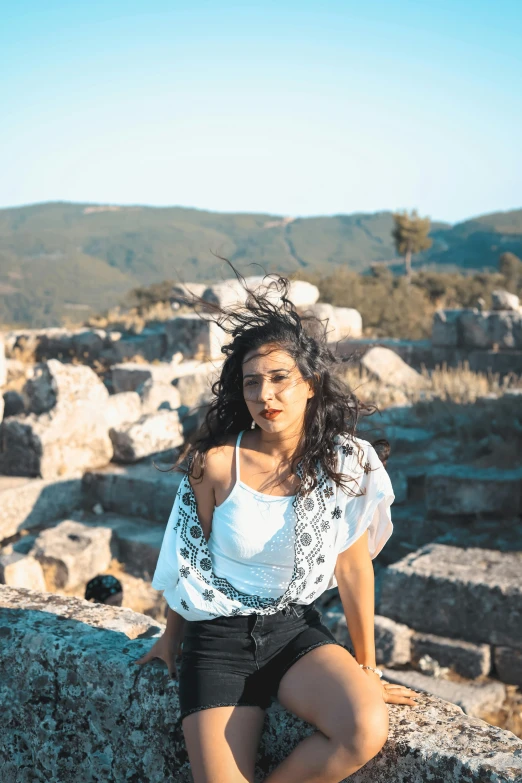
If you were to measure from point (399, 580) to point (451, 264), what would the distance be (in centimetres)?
8072

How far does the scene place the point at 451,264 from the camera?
8156 centimetres

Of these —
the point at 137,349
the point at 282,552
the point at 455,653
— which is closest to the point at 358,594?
the point at 282,552

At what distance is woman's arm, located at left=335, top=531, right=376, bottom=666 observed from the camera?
86.6 inches

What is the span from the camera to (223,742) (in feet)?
6.19

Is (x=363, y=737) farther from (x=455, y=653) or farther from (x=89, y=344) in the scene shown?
(x=89, y=344)

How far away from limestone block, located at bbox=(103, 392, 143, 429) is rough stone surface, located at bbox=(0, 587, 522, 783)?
4.79m

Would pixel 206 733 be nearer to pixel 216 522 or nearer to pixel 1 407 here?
pixel 216 522

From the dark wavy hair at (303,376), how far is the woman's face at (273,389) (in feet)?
0.10

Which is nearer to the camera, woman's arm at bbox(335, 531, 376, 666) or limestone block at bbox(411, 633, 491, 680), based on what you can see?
woman's arm at bbox(335, 531, 376, 666)

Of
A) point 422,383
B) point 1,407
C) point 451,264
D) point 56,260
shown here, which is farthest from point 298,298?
point 56,260

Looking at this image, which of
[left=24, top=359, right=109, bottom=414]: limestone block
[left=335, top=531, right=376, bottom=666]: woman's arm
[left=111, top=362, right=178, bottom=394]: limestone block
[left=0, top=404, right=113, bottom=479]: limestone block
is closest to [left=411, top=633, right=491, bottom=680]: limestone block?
[left=335, top=531, right=376, bottom=666]: woman's arm

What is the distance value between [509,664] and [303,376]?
2779 mm

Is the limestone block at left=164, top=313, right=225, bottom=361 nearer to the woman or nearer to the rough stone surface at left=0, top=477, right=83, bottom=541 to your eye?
the rough stone surface at left=0, top=477, right=83, bottom=541

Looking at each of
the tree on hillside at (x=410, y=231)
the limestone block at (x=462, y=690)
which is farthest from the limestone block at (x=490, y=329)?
the tree on hillside at (x=410, y=231)
